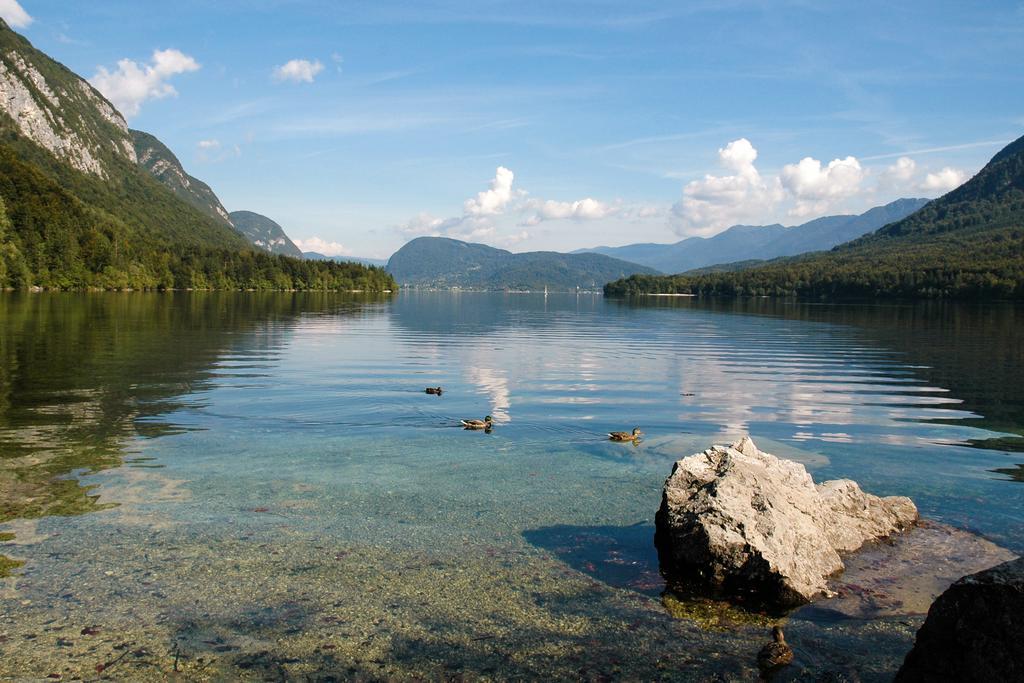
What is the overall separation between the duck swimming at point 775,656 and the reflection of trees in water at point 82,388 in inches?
518

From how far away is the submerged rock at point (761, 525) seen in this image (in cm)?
1145

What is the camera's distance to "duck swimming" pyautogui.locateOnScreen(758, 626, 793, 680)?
914cm

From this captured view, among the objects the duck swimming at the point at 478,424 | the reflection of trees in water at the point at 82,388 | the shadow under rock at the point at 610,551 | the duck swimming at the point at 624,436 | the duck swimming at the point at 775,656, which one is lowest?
the duck swimming at the point at 775,656

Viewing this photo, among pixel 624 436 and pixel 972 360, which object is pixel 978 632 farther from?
pixel 972 360

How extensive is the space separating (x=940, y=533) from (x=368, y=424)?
17679 millimetres

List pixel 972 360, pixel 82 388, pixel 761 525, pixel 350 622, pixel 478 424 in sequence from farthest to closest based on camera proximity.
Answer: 1. pixel 972 360
2. pixel 82 388
3. pixel 478 424
4. pixel 761 525
5. pixel 350 622

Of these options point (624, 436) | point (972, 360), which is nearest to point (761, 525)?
point (624, 436)

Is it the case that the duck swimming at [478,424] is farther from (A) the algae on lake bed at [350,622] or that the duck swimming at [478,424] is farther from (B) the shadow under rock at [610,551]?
(A) the algae on lake bed at [350,622]

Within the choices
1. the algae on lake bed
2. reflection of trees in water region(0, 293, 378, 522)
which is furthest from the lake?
reflection of trees in water region(0, 293, 378, 522)

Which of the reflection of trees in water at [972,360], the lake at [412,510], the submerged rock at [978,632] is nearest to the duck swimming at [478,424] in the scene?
the lake at [412,510]

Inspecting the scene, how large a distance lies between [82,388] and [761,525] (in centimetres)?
2829

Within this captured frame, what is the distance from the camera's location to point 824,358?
50.4 m

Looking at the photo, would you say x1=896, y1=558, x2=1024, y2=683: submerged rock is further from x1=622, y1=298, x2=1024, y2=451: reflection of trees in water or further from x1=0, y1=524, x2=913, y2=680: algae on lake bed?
x1=622, y1=298, x2=1024, y2=451: reflection of trees in water

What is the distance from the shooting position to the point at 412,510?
15.2 metres
